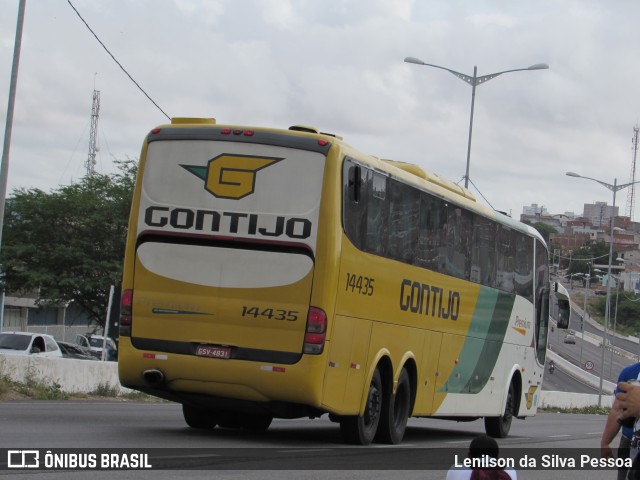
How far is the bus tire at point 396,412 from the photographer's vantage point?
1703 cm

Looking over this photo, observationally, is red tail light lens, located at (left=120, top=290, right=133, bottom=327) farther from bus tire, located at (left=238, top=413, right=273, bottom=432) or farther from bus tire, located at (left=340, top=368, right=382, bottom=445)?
bus tire, located at (left=238, top=413, right=273, bottom=432)

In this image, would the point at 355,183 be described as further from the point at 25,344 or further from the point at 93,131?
the point at 93,131

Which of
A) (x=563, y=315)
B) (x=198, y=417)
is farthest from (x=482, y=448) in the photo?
(x=563, y=315)

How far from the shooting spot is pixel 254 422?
59.5 feet

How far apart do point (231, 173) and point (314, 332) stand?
7.26 ft

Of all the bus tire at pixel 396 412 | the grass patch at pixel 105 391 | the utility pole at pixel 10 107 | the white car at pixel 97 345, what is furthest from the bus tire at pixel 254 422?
the white car at pixel 97 345

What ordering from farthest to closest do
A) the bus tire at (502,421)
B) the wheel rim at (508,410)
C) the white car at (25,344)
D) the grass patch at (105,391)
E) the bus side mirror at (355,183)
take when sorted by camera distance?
1. the white car at (25,344)
2. the grass patch at (105,391)
3. the wheel rim at (508,410)
4. the bus tire at (502,421)
5. the bus side mirror at (355,183)

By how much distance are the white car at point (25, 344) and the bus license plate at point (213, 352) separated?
19882 millimetres

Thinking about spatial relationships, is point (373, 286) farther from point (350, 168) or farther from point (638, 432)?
point (638, 432)

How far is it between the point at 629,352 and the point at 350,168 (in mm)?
120776

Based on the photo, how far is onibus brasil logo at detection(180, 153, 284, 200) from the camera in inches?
586

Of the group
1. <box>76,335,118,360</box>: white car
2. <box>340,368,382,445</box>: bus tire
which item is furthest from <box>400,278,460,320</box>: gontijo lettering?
<box>76,335,118,360</box>: white car

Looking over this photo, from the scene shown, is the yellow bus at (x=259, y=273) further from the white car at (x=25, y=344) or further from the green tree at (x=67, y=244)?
the green tree at (x=67, y=244)

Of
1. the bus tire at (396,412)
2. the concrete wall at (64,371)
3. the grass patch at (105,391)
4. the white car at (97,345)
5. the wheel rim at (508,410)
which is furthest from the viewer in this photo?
the white car at (97,345)
